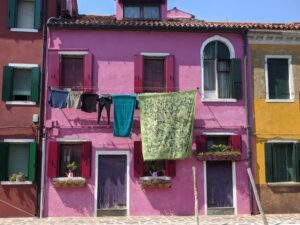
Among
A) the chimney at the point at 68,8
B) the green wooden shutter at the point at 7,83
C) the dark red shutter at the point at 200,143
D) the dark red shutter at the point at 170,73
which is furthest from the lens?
the chimney at the point at 68,8

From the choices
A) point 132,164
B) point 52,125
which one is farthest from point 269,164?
point 52,125

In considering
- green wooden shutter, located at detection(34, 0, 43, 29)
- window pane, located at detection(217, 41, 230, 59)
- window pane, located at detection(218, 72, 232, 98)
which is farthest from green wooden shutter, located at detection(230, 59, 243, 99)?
green wooden shutter, located at detection(34, 0, 43, 29)

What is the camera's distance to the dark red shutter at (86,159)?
50.1ft

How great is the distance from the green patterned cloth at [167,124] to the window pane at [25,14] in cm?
520

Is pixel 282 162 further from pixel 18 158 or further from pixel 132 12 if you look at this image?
pixel 18 158

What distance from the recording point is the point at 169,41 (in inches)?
644

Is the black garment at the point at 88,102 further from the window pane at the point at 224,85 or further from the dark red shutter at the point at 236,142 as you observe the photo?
the dark red shutter at the point at 236,142

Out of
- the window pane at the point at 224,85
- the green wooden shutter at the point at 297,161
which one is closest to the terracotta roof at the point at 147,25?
the window pane at the point at 224,85

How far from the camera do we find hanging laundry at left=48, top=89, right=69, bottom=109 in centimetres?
1506

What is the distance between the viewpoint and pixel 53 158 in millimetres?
15219

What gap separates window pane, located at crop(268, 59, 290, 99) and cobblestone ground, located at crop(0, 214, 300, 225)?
458 centimetres

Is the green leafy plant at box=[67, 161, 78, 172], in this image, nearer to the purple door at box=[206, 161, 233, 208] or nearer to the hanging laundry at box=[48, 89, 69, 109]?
the hanging laundry at box=[48, 89, 69, 109]

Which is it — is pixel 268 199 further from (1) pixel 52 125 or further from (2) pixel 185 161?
(1) pixel 52 125

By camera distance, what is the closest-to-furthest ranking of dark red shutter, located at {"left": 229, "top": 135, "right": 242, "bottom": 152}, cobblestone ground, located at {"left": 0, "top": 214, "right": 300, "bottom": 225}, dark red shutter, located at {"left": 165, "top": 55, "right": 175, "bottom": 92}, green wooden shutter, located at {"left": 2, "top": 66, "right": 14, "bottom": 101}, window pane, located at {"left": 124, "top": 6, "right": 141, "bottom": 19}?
cobblestone ground, located at {"left": 0, "top": 214, "right": 300, "bottom": 225} → green wooden shutter, located at {"left": 2, "top": 66, "right": 14, "bottom": 101} → dark red shutter, located at {"left": 229, "top": 135, "right": 242, "bottom": 152} → dark red shutter, located at {"left": 165, "top": 55, "right": 175, "bottom": 92} → window pane, located at {"left": 124, "top": 6, "right": 141, "bottom": 19}
